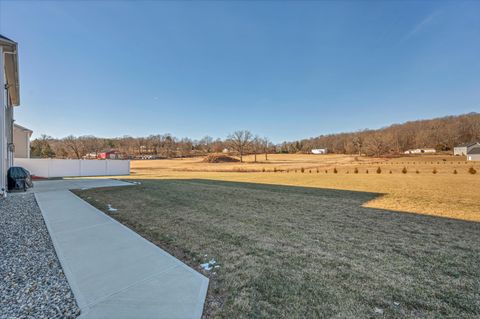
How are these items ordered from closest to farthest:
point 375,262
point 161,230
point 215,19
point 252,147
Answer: point 375,262, point 161,230, point 215,19, point 252,147

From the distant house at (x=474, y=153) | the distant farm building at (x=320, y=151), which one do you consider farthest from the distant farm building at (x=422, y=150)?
the distant farm building at (x=320, y=151)

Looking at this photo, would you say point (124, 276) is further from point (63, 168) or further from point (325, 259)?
point (63, 168)

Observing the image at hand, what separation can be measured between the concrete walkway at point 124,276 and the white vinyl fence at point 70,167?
1976 centimetres

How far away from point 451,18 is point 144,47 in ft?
54.2

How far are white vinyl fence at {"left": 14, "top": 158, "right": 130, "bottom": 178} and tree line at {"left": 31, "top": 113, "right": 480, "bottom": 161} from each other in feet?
99.4

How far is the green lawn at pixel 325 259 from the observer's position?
202cm

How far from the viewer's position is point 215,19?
39.4 feet

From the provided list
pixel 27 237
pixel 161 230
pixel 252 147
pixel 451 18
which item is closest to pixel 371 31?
pixel 451 18

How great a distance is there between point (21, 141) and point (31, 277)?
78.4 ft

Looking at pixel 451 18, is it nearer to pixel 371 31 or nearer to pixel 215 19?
pixel 371 31

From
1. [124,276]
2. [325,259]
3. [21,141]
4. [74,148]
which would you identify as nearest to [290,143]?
[74,148]

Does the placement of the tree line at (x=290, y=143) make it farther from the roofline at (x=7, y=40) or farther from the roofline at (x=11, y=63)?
the roofline at (x=7, y=40)

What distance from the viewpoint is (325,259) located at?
306 cm

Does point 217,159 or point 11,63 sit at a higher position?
point 11,63
